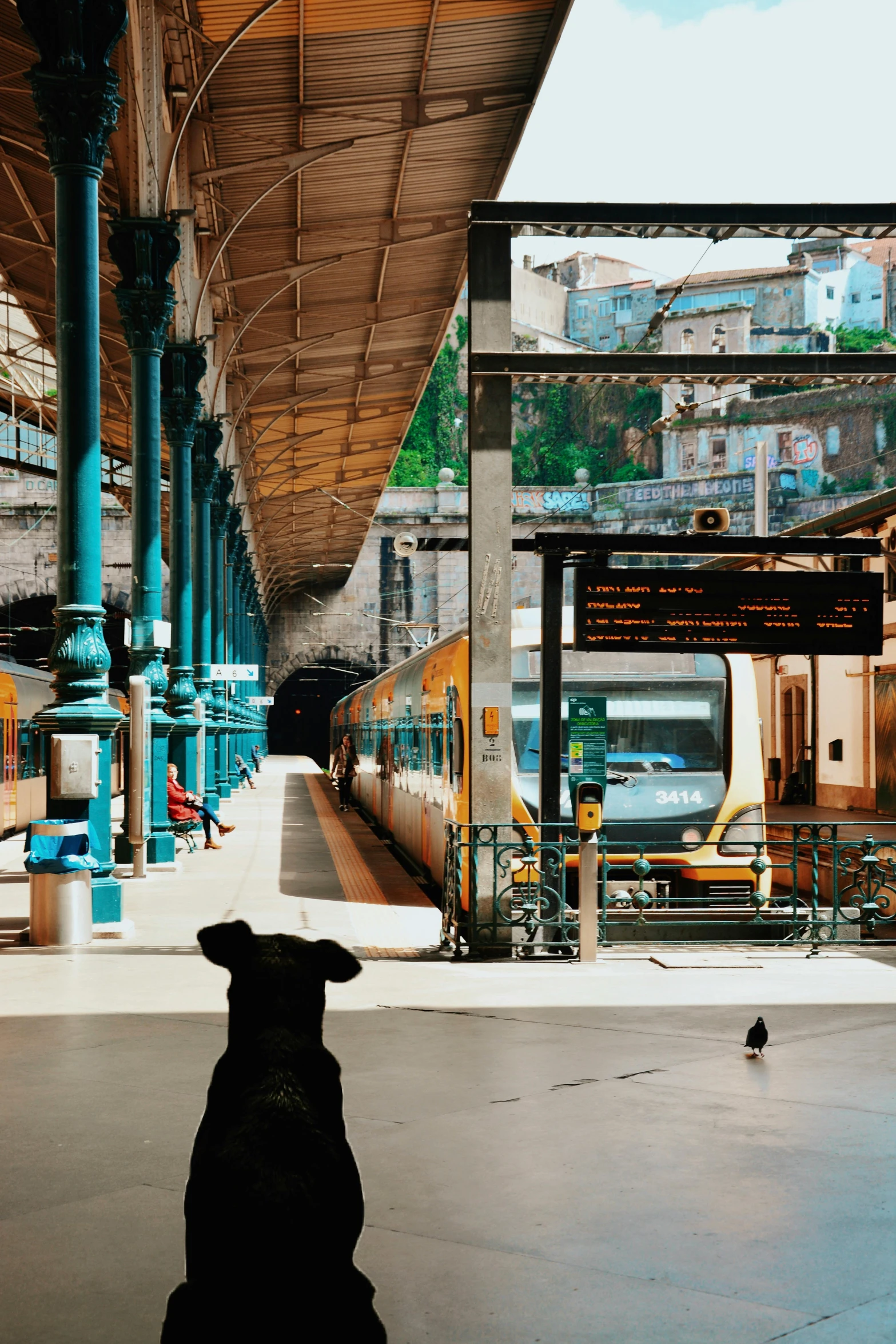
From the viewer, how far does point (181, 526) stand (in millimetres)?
19625

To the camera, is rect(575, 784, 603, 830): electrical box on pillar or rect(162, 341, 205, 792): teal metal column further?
rect(162, 341, 205, 792): teal metal column

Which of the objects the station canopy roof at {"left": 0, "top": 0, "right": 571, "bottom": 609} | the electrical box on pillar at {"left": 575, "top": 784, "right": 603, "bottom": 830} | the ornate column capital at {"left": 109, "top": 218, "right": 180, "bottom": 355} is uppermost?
the station canopy roof at {"left": 0, "top": 0, "right": 571, "bottom": 609}

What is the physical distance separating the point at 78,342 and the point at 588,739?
4.71 metres

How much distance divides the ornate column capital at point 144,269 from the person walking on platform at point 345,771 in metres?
16.8

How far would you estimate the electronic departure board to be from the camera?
1020 centimetres

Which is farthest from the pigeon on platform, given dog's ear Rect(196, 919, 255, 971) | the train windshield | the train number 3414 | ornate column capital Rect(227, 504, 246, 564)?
ornate column capital Rect(227, 504, 246, 564)

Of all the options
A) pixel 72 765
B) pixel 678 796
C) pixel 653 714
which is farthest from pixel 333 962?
pixel 653 714

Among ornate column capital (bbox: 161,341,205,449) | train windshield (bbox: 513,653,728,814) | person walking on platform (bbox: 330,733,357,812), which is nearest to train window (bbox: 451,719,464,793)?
train windshield (bbox: 513,653,728,814)

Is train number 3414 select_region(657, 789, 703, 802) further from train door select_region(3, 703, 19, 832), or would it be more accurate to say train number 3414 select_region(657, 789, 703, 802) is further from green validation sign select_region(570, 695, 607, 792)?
train door select_region(3, 703, 19, 832)

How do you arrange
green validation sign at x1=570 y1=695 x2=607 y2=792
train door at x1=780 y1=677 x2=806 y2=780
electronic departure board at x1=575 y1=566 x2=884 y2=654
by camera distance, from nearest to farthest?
1. electronic departure board at x1=575 y1=566 x2=884 y2=654
2. green validation sign at x1=570 y1=695 x2=607 y2=792
3. train door at x1=780 y1=677 x2=806 y2=780

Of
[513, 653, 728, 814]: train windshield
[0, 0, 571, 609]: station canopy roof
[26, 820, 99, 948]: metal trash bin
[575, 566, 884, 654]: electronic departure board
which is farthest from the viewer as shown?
[0, 0, 571, 609]: station canopy roof

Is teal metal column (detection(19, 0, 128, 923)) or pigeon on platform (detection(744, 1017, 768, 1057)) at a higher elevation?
teal metal column (detection(19, 0, 128, 923))

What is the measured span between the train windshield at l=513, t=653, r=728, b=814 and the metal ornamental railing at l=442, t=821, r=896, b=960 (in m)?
0.56

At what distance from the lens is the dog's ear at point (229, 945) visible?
3.25 m
